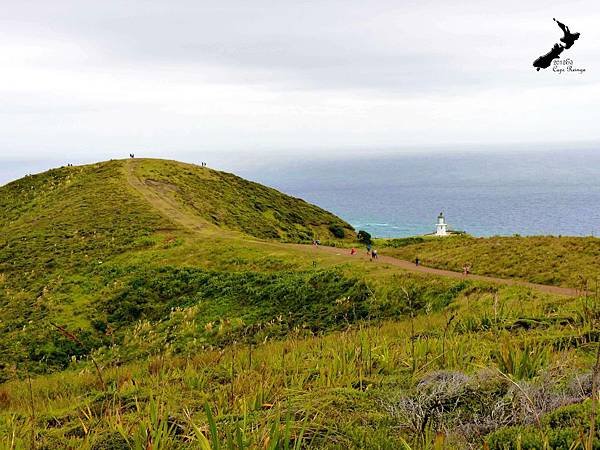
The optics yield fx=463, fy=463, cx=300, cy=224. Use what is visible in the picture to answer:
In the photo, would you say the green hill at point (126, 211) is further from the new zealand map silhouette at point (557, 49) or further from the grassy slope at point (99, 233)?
the new zealand map silhouette at point (557, 49)

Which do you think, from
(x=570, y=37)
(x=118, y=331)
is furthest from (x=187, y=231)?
(x=570, y=37)

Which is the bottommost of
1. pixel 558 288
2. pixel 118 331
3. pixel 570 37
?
pixel 118 331

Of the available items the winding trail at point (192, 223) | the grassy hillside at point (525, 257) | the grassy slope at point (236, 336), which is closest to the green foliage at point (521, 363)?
the grassy slope at point (236, 336)

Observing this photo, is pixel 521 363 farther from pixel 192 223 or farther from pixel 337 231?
pixel 337 231

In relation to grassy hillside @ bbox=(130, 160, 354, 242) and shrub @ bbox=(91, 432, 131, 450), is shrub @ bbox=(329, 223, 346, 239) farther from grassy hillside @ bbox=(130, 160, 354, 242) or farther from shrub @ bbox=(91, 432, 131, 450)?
shrub @ bbox=(91, 432, 131, 450)

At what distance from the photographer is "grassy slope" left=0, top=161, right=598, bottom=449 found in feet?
15.2

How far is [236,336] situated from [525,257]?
20.9 meters

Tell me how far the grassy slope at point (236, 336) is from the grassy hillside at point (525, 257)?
446 centimetres

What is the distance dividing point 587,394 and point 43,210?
5405 cm

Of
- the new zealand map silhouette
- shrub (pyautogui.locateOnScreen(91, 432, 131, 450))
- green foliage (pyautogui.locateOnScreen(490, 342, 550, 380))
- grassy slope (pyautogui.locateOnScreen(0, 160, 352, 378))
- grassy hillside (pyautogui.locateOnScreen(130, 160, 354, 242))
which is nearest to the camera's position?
shrub (pyautogui.locateOnScreen(91, 432, 131, 450))

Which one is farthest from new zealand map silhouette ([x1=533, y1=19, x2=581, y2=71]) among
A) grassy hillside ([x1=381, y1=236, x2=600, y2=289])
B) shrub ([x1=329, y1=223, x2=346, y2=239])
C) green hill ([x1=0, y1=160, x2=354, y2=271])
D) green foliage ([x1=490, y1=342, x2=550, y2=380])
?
shrub ([x1=329, y1=223, x2=346, y2=239])

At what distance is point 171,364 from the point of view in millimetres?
8477

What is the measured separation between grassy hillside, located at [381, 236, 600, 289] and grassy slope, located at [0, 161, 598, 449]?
4.46 m

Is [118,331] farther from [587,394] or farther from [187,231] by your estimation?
[587,394]
